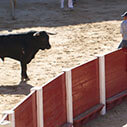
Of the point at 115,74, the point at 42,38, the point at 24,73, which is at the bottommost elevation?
the point at 24,73

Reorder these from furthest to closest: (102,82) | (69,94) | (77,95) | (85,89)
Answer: (102,82), (85,89), (77,95), (69,94)

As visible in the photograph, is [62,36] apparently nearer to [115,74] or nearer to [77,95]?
[115,74]

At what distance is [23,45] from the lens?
10602 mm

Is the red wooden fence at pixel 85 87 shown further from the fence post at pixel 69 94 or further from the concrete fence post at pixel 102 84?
the fence post at pixel 69 94

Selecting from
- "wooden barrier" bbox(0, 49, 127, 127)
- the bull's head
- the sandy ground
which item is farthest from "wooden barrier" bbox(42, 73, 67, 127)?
the bull's head

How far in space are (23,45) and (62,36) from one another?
13.2 feet

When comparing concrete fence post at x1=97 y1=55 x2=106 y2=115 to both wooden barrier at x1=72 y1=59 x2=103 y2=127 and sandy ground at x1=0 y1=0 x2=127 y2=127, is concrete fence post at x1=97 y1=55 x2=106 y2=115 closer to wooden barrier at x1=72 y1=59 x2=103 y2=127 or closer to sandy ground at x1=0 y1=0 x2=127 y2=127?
wooden barrier at x1=72 y1=59 x2=103 y2=127

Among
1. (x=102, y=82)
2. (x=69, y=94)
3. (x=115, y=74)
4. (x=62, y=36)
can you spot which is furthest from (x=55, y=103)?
(x=62, y=36)

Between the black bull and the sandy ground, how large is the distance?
0.45m

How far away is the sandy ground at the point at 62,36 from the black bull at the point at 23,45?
0.45m

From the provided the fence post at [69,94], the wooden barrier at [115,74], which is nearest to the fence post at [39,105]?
the fence post at [69,94]

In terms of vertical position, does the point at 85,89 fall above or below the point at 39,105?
below

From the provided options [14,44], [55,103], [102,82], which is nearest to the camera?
[55,103]

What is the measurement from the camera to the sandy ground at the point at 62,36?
988 centimetres
